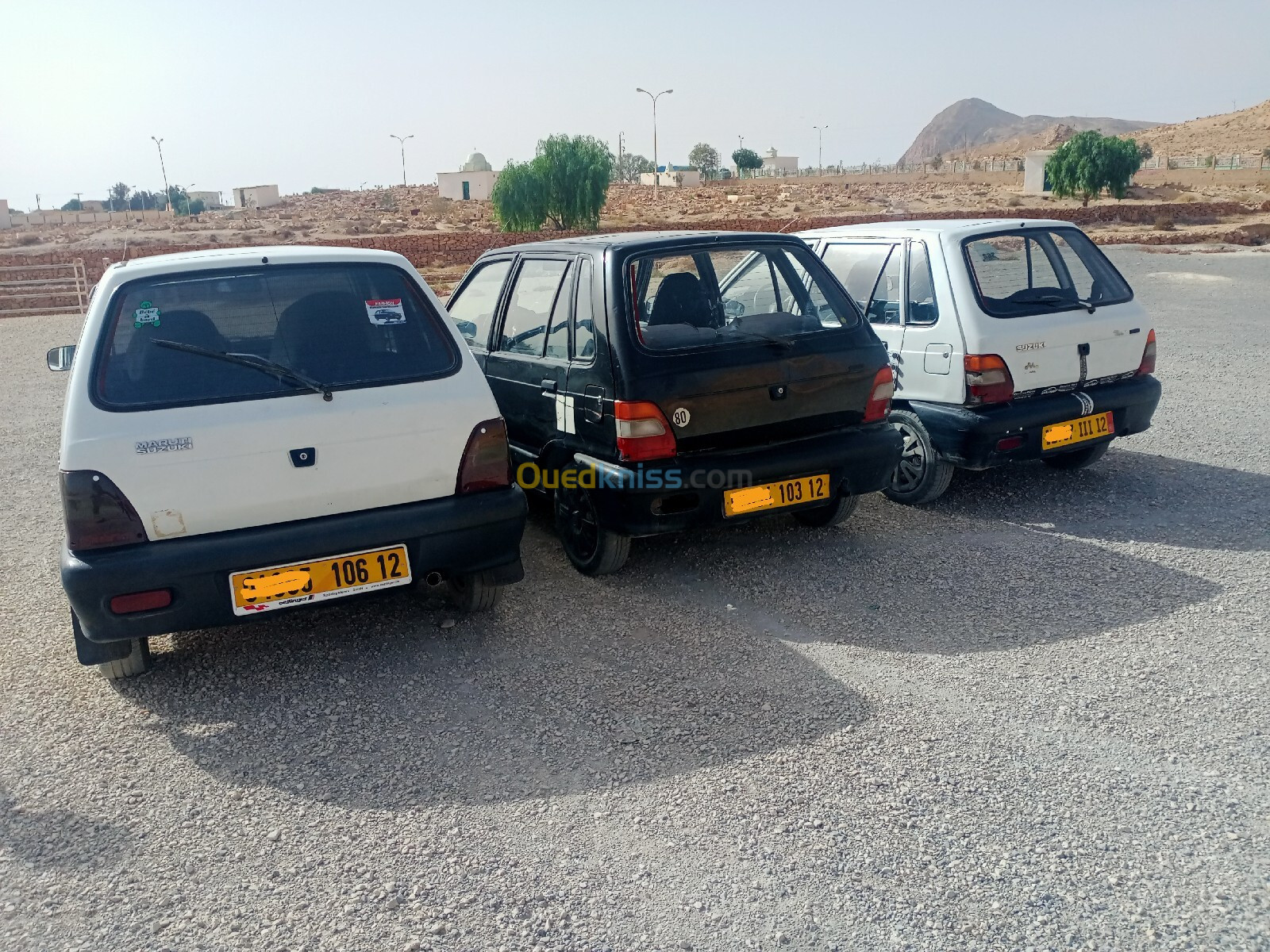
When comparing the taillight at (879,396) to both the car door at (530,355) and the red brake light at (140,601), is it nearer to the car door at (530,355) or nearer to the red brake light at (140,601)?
the car door at (530,355)

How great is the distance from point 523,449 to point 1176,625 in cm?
337

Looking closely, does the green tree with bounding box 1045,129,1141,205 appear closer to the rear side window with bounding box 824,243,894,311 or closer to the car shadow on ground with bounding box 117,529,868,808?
the rear side window with bounding box 824,243,894,311

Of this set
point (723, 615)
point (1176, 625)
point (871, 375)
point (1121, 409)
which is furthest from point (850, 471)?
point (1121, 409)

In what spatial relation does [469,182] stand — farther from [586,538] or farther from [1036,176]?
[586,538]

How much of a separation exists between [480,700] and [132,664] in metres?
1.49

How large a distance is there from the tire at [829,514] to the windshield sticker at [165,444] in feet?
10.5

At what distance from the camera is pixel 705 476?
4.96 m

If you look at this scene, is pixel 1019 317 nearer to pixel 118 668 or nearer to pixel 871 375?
pixel 871 375

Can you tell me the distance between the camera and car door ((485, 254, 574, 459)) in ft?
17.9

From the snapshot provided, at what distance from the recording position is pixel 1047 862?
2920mm

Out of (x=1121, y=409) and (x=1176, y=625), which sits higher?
(x=1121, y=409)

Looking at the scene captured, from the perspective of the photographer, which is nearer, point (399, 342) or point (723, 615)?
point (399, 342)

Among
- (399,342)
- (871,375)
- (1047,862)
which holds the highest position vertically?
(399,342)

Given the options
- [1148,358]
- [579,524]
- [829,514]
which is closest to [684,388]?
[579,524]
